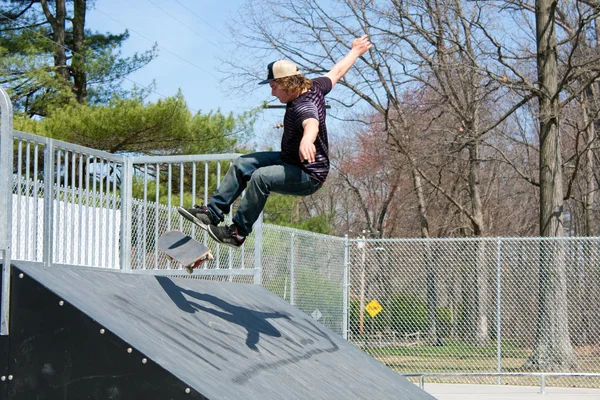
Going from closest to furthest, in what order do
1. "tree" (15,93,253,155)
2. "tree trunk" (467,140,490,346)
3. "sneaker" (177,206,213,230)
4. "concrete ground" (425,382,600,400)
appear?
"sneaker" (177,206,213,230) < "concrete ground" (425,382,600,400) < "tree trunk" (467,140,490,346) < "tree" (15,93,253,155)

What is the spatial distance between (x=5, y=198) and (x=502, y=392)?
9.86 m

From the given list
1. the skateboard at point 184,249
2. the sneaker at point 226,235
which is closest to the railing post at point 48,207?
the skateboard at point 184,249

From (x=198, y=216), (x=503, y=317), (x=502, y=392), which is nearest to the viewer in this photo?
(x=198, y=216)

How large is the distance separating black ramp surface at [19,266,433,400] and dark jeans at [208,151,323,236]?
70 centimetres

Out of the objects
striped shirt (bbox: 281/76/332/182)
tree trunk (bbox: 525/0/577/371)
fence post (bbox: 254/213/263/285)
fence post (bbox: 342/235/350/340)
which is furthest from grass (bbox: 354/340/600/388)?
striped shirt (bbox: 281/76/332/182)

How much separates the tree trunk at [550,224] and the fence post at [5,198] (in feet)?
36.1

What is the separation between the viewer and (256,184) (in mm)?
5203

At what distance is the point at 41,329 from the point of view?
394 cm

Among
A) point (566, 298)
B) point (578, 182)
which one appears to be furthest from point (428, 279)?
point (578, 182)

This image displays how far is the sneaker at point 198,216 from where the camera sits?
528 cm

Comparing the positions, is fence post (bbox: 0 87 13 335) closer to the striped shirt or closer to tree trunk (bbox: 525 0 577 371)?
the striped shirt

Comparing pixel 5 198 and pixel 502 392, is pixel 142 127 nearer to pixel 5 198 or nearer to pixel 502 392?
pixel 502 392

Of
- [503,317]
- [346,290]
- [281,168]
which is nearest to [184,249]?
[281,168]

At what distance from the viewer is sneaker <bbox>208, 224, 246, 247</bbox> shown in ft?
17.4
